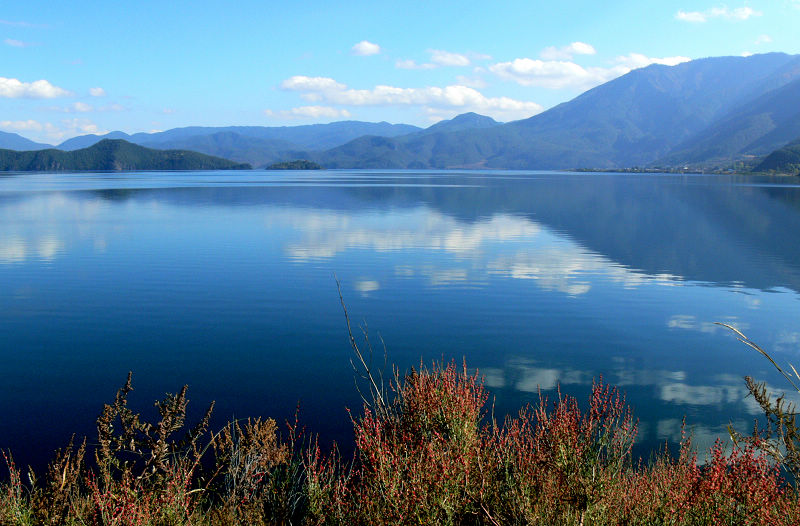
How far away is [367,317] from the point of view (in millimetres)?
19766

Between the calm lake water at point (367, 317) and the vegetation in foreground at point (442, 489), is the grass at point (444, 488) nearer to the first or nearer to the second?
the vegetation in foreground at point (442, 489)

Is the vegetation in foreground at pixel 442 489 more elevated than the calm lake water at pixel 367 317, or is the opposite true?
the vegetation in foreground at pixel 442 489

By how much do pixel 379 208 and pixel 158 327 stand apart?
48.8m

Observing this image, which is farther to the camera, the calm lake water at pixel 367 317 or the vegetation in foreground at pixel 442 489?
the calm lake water at pixel 367 317

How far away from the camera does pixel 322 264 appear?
99.1ft

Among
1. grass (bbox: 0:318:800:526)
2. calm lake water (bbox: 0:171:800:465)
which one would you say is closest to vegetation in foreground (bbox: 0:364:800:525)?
grass (bbox: 0:318:800:526)

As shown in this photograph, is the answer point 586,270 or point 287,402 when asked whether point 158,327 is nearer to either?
point 287,402

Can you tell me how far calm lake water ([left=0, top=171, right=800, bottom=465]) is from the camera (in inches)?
514

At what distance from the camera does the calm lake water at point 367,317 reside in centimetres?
1305

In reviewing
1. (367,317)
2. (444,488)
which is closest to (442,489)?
(444,488)

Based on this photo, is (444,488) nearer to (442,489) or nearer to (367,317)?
(442,489)

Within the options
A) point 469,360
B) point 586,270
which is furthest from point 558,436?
point 586,270

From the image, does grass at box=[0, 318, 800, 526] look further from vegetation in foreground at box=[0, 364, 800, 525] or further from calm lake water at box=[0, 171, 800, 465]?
calm lake water at box=[0, 171, 800, 465]

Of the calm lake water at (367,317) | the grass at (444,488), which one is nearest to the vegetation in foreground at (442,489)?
the grass at (444,488)
